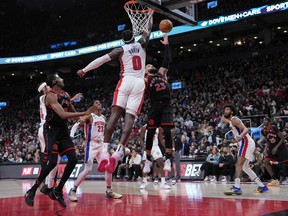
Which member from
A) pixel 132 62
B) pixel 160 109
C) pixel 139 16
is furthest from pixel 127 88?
pixel 139 16

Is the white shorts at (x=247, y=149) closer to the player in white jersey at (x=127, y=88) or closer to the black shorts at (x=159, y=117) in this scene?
the black shorts at (x=159, y=117)

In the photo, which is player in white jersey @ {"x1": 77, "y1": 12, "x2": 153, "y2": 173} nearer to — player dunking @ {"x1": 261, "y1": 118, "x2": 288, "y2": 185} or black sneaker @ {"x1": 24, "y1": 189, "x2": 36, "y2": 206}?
black sneaker @ {"x1": 24, "y1": 189, "x2": 36, "y2": 206}

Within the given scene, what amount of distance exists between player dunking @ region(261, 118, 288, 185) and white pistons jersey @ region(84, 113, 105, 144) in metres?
4.78

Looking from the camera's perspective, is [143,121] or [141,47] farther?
[143,121]

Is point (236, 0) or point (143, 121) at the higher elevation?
point (236, 0)

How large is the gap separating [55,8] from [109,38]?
1103cm

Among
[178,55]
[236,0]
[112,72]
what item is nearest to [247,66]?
[236,0]

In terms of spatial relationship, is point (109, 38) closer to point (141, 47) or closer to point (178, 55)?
point (178, 55)

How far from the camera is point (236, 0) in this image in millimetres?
22969

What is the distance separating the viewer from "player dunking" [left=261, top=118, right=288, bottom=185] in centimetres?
1016

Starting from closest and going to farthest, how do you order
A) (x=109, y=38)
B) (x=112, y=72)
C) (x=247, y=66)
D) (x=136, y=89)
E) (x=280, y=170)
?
(x=136, y=89), (x=280, y=170), (x=247, y=66), (x=109, y=38), (x=112, y=72)

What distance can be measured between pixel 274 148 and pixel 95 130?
521cm

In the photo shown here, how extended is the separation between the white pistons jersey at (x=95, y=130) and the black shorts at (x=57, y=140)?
161 cm

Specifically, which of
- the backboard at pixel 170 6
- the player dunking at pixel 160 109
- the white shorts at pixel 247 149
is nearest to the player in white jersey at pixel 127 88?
the player dunking at pixel 160 109
